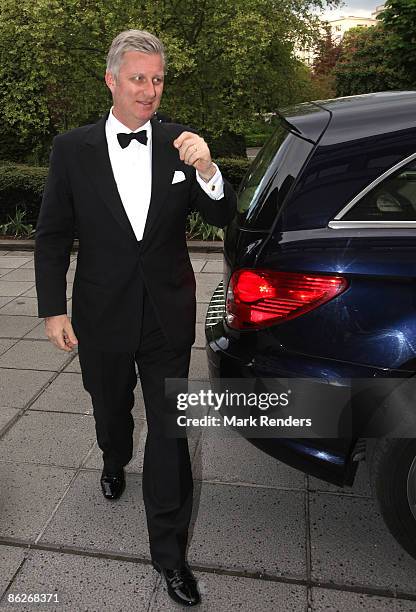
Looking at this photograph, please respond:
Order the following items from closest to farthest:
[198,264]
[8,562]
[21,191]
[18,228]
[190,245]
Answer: [8,562]
[198,264]
[190,245]
[18,228]
[21,191]

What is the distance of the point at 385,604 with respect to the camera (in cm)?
209

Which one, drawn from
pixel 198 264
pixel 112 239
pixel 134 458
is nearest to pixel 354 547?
pixel 134 458

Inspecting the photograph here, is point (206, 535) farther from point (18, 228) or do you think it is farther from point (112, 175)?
point (18, 228)

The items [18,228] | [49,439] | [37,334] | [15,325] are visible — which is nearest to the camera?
[49,439]

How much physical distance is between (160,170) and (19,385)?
2368 millimetres

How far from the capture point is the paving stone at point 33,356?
162 inches

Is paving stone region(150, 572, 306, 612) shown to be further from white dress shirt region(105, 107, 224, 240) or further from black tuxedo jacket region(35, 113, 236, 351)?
white dress shirt region(105, 107, 224, 240)

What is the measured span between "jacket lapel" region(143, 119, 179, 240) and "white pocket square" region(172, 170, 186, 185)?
14 mm

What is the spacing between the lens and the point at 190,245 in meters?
7.56

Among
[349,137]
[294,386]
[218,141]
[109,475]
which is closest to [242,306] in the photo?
[294,386]

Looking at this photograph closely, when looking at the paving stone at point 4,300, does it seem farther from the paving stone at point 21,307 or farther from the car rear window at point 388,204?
the car rear window at point 388,204

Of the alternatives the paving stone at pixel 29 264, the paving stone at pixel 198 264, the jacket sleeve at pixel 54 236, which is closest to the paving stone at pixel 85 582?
the jacket sleeve at pixel 54 236

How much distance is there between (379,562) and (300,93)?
644 inches

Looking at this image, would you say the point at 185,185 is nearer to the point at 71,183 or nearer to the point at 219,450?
the point at 71,183
